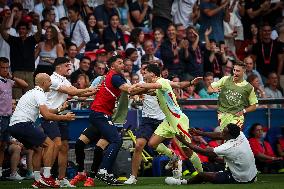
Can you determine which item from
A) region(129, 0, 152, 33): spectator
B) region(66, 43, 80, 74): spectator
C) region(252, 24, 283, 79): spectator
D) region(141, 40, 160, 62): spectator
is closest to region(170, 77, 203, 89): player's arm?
region(66, 43, 80, 74): spectator

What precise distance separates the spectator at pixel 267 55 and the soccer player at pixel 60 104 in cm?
1021

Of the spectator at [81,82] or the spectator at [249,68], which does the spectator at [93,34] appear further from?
the spectator at [249,68]

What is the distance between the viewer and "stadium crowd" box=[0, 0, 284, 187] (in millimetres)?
20453

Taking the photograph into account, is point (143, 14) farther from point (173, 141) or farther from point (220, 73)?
point (173, 141)

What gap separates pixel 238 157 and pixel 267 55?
10871 mm

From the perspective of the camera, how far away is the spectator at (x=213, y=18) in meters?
29.6

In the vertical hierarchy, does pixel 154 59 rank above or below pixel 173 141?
above

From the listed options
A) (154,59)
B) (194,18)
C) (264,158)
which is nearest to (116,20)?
(154,59)

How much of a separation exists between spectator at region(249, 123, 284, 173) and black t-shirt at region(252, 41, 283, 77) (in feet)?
15.3

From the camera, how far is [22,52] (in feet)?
79.4

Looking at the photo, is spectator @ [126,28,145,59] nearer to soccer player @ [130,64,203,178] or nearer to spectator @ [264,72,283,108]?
spectator @ [264,72,283,108]

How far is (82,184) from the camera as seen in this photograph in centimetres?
2033

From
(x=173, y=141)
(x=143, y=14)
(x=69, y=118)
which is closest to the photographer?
(x=69, y=118)

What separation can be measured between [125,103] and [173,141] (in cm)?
358
